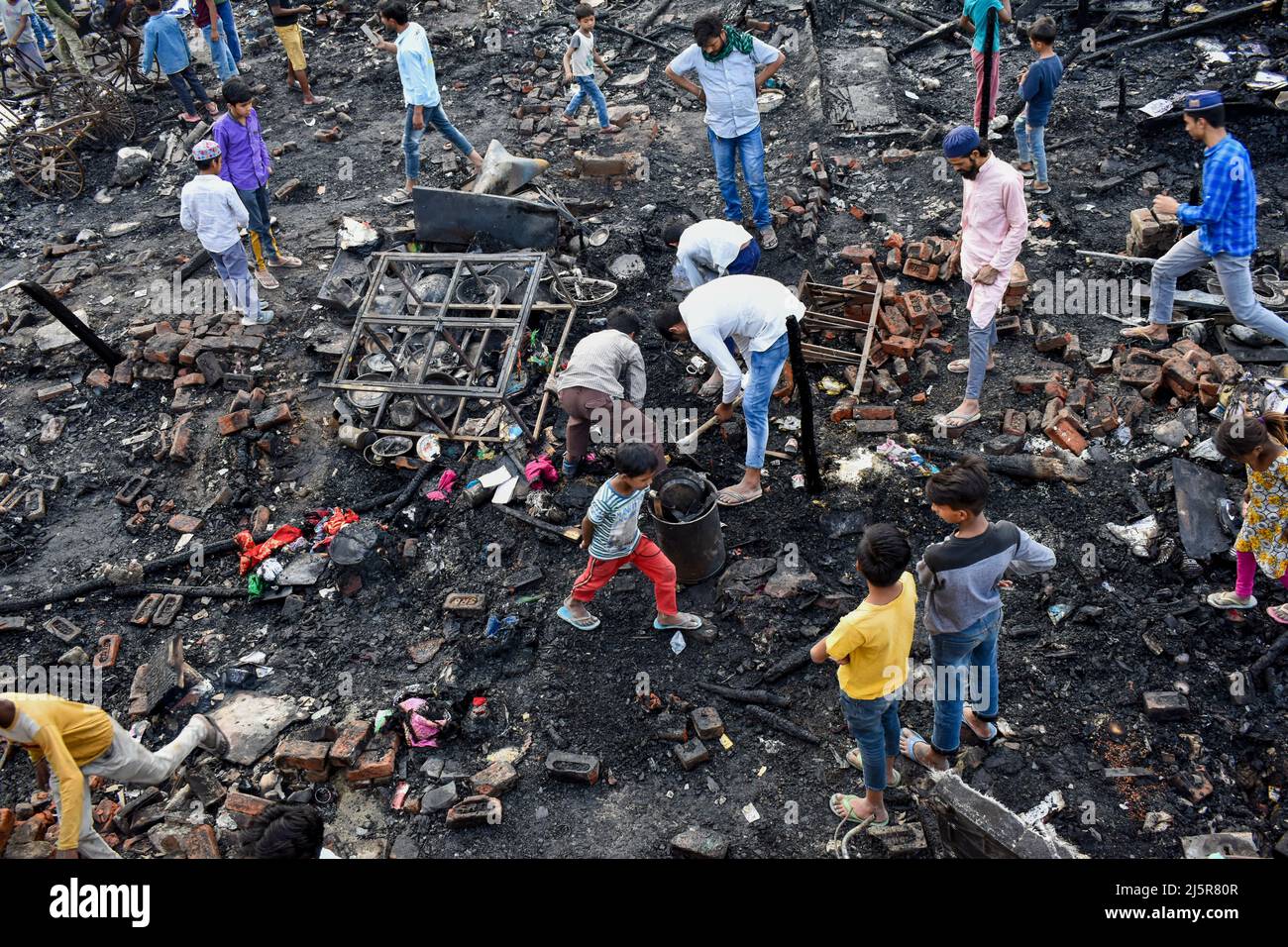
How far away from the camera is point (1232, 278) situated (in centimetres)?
618

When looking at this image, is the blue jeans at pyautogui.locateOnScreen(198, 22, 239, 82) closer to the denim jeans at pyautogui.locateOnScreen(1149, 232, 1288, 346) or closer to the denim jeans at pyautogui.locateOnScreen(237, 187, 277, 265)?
the denim jeans at pyautogui.locateOnScreen(237, 187, 277, 265)

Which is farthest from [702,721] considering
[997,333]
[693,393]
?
[997,333]

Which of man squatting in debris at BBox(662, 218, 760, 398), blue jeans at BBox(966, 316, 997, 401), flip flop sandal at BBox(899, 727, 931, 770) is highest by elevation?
man squatting in debris at BBox(662, 218, 760, 398)

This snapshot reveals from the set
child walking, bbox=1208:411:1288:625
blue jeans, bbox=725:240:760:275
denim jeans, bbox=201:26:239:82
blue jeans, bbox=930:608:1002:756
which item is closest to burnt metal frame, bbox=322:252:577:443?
blue jeans, bbox=725:240:760:275

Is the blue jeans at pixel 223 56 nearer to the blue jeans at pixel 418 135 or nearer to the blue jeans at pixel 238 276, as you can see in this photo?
the blue jeans at pixel 418 135

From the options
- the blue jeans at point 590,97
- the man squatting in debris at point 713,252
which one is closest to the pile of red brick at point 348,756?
the man squatting in debris at point 713,252

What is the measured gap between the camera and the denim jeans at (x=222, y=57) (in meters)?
12.5

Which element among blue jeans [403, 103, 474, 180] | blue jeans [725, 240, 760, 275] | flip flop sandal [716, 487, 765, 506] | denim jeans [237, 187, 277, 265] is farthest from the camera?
blue jeans [403, 103, 474, 180]

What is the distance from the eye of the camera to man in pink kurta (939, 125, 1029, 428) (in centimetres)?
563

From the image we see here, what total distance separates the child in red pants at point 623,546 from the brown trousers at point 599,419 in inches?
37.4

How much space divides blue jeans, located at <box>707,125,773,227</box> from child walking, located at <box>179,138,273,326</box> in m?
4.30

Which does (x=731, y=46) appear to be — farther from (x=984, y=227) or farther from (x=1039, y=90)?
(x=984, y=227)

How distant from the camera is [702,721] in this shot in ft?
16.4

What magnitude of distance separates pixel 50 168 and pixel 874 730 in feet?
39.9
